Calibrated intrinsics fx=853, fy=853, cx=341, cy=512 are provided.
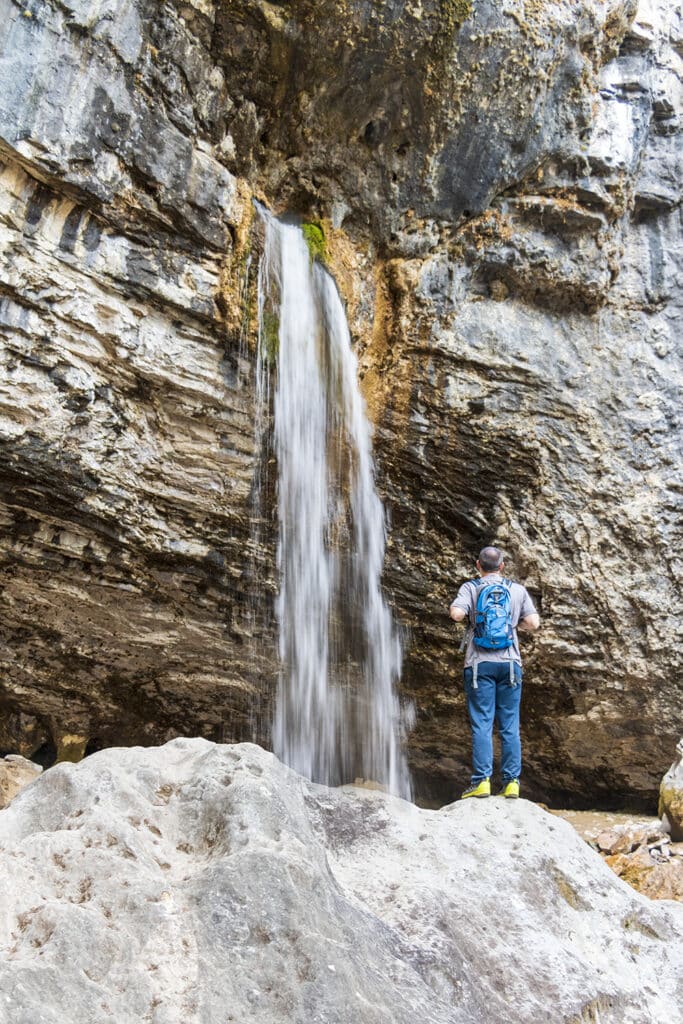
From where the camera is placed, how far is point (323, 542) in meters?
9.23

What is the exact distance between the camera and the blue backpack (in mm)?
6438

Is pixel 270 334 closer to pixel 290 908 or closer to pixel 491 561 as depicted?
pixel 491 561

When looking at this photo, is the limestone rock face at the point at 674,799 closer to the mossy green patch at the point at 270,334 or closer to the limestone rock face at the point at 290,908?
the limestone rock face at the point at 290,908

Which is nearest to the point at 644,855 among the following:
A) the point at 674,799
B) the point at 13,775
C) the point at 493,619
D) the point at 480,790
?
the point at 674,799

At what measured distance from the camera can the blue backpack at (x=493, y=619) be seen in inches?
253

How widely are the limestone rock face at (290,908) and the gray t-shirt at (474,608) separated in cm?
135

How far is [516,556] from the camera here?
9.46 meters

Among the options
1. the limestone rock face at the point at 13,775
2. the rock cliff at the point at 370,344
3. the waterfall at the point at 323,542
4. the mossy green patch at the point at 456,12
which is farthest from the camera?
the waterfall at the point at 323,542

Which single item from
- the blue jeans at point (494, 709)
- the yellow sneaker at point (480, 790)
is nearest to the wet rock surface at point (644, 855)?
the blue jeans at point (494, 709)

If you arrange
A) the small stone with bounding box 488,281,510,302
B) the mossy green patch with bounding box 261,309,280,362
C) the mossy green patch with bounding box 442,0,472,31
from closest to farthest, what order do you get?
the mossy green patch with bounding box 442,0,472,31 < the mossy green patch with bounding box 261,309,280,362 < the small stone with bounding box 488,281,510,302

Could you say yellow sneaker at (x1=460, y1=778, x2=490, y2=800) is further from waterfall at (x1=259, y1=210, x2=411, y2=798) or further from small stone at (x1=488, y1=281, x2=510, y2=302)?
small stone at (x1=488, y1=281, x2=510, y2=302)

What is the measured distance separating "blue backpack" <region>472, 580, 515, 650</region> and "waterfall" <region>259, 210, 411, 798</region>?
2.84m

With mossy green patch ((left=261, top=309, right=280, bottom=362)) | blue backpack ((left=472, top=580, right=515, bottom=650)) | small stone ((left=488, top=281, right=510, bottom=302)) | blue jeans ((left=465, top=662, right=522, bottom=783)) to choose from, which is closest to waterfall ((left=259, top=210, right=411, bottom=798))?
mossy green patch ((left=261, top=309, right=280, bottom=362))

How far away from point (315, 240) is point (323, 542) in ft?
10.5
